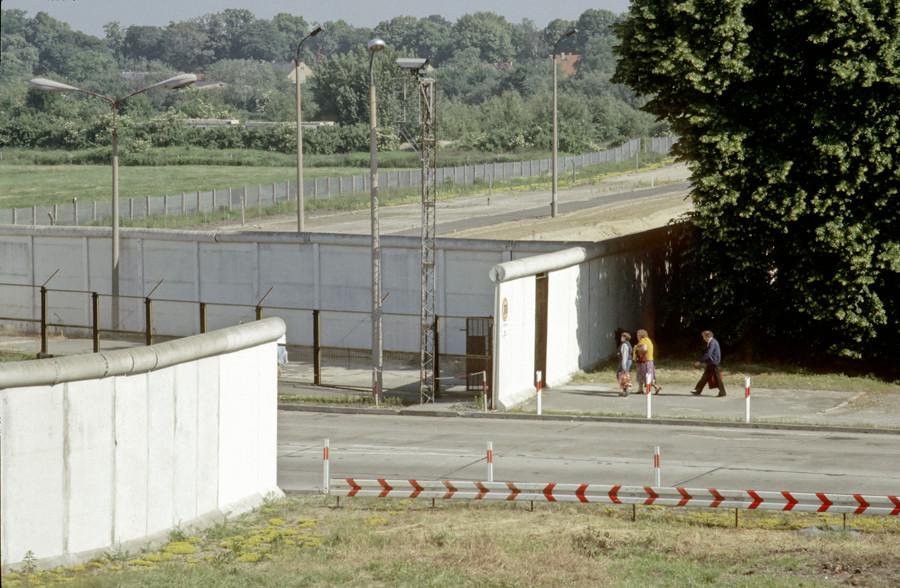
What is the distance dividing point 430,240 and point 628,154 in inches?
3638

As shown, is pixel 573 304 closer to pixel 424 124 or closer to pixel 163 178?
pixel 424 124

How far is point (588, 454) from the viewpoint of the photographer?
2284cm

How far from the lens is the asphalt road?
2061 centimetres

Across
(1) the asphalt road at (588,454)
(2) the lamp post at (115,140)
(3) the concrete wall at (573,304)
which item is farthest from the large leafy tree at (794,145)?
(2) the lamp post at (115,140)

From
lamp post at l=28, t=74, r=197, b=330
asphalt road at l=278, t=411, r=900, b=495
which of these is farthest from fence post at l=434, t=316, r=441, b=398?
lamp post at l=28, t=74, r=197, b=330

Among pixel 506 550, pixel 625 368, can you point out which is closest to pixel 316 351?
pixel 625 368

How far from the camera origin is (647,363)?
2930cm

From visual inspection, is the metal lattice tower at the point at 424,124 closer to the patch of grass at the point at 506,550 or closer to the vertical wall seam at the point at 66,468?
the patch of grass at the point at 506,550

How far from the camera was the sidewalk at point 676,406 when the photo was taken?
88.0 feet

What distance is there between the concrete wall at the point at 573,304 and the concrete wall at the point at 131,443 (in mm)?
11055

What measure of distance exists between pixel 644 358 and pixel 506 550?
14857 mm

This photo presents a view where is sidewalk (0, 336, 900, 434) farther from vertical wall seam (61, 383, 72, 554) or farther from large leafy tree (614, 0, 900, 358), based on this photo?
vertical wall seam (61, 383, 72, 554)

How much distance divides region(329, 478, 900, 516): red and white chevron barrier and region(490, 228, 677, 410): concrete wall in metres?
10.6

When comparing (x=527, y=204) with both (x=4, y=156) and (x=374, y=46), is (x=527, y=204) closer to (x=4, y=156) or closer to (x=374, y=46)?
(x=374, y=46)
